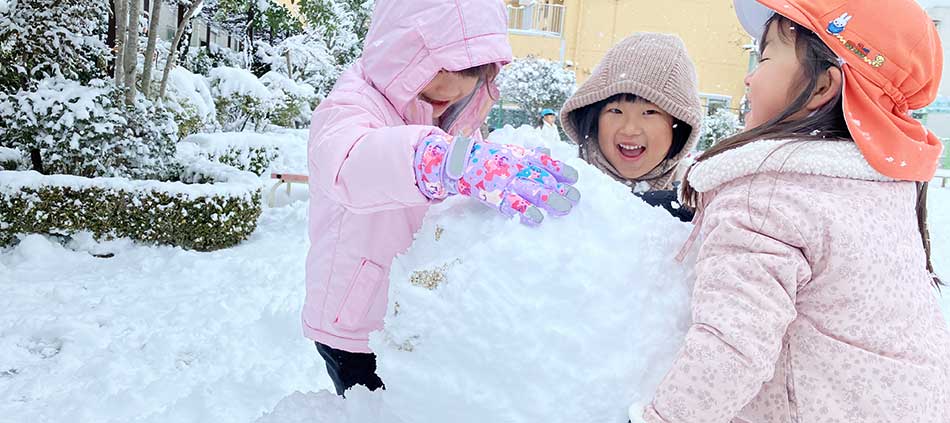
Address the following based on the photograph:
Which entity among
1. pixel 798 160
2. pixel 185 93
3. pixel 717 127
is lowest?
pixel 717 127

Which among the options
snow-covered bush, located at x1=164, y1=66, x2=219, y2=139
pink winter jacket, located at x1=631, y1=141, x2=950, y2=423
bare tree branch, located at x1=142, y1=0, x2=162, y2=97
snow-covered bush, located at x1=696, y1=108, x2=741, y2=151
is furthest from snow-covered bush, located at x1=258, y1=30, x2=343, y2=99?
pink winter jacket, located at x1=631, y1=141, x2=950, y2=423

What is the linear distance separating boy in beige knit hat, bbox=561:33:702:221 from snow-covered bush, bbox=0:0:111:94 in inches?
210

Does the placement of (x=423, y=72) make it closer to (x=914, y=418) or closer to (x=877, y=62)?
(x=877, y=62)

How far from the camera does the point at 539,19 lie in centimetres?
2288

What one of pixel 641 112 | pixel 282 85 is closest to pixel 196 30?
pixel 282 85

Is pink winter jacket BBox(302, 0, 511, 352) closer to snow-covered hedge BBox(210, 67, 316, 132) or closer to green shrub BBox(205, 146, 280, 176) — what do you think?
green shrub BBox(205, 146, 280, 176)

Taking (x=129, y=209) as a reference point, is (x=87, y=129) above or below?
above

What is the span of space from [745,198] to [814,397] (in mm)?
329

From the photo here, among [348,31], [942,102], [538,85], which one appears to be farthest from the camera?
[942,102]

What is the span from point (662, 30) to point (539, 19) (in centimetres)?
→ 414

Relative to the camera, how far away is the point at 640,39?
2.30 metres

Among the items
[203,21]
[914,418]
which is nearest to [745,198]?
[914,418]

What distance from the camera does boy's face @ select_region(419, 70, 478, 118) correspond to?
1606 millimetres

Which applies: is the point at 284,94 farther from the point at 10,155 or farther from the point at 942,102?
the point at 942,102
